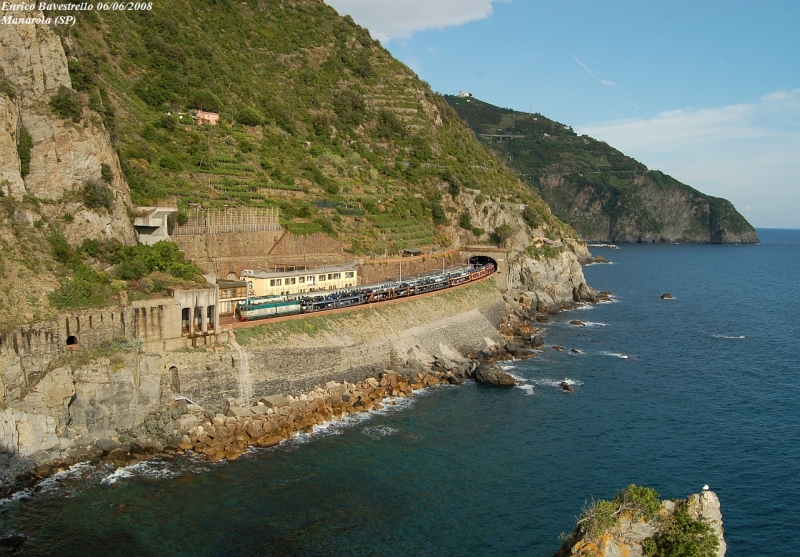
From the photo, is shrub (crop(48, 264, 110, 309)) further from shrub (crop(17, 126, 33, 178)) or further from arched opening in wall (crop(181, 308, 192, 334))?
shrub (crop(17, 126, 33, 178))

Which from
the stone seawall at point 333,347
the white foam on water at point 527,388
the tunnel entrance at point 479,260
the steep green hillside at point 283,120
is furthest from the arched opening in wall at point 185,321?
the tunnel entrance at point 479,260

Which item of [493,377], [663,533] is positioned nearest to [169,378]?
[493,377]

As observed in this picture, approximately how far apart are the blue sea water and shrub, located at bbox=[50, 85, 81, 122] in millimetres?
25721

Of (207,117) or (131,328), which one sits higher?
(207,117)

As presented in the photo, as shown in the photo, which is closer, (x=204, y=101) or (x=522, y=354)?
(x=522, y=354)

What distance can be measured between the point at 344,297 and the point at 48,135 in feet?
86.0

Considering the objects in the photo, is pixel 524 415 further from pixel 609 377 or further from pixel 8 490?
pixel 8 490

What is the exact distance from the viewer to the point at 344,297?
57312 mm

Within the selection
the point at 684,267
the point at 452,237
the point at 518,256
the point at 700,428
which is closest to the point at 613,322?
the point at 518,256

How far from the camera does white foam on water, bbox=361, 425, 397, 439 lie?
137 ft

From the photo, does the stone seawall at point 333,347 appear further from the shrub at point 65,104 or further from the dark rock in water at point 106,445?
the shrub at point 65,104

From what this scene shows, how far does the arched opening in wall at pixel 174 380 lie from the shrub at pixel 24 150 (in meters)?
17.4

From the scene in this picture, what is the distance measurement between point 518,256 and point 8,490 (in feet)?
244

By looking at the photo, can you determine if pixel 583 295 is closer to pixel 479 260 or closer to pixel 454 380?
pixel 479 260
